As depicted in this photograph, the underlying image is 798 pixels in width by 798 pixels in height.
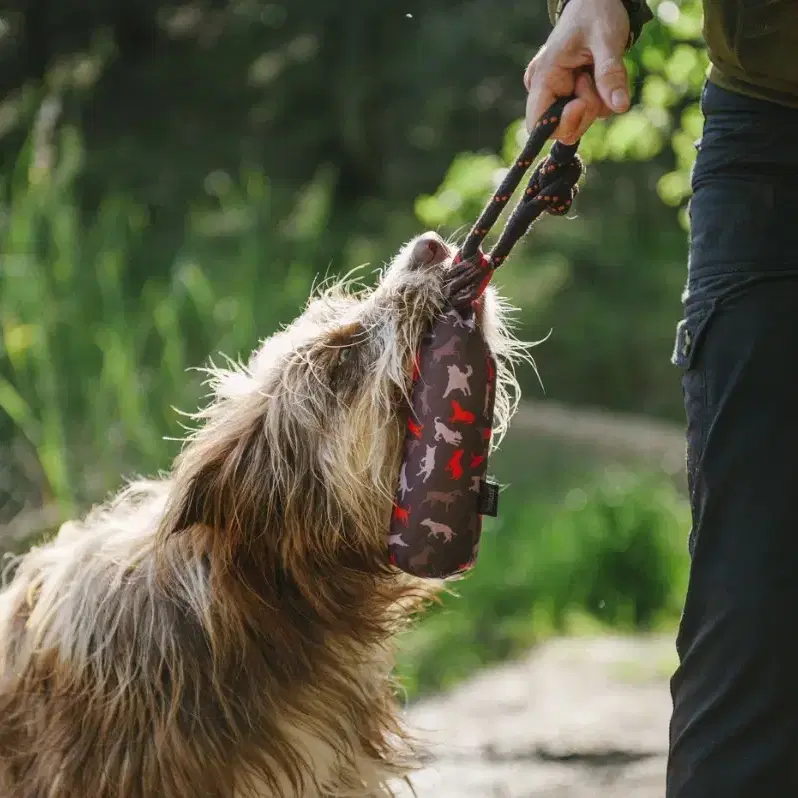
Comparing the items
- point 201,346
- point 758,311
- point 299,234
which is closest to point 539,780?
point 758,311

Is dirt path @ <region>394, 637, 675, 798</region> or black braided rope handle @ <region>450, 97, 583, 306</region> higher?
black braided rope handle @ <region>450, 97, 583, 306</region>

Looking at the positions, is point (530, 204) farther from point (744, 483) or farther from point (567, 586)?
point (567, 586)

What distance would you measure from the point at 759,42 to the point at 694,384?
49 centimetres

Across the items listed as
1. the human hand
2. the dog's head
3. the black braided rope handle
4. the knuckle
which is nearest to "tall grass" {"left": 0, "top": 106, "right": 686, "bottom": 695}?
the dog's head

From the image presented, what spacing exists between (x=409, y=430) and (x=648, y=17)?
75 cm

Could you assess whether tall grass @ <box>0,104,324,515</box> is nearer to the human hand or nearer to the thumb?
the human hand

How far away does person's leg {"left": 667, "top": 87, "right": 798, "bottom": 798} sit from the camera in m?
1.65

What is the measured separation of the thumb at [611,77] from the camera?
174 cm

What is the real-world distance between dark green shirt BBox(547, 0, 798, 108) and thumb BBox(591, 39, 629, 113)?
144 millimetres

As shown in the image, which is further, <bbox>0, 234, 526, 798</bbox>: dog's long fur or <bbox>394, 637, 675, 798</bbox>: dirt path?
<bbox>394, 637, 675, 798</bbox>: dirt path

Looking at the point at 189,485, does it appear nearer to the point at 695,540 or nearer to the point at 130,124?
the point at 695,540

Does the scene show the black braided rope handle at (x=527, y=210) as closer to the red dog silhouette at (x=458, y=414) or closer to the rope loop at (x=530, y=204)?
the rope loop at (x=530, y=204)

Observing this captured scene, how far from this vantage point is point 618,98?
1741mm

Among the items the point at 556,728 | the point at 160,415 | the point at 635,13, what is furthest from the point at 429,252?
the point at 160,415
